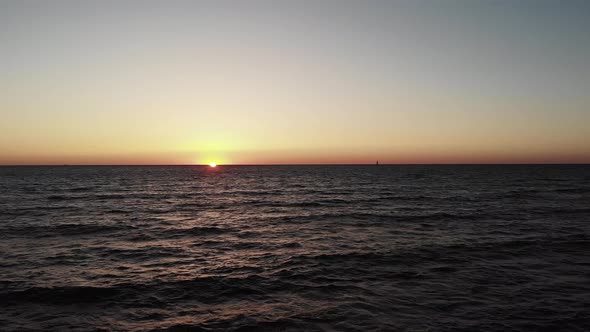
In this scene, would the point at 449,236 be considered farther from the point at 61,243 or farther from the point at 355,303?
the point at 61,243

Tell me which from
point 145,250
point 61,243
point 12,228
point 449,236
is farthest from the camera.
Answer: point 12,228

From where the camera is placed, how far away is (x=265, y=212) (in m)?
35.5

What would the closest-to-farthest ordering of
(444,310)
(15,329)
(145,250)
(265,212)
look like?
1. (15,329)
2. (444,310)
3. (145,250)
4. (265,212)

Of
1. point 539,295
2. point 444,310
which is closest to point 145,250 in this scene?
point 444,310

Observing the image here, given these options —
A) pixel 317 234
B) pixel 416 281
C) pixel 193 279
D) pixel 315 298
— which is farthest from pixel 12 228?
pixel 416 281

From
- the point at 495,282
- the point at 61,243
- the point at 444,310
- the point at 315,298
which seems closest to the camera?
the point at 444,310

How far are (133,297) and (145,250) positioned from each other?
7.53 meters

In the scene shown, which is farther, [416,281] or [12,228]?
[12,228]

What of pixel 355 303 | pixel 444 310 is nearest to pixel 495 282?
pixel 444 310

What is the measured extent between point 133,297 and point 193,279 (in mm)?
2434

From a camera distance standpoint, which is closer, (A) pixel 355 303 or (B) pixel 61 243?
(A) pixel 355 303

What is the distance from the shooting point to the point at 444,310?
10859 mm

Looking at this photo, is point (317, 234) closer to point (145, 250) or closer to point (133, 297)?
point (145, 250)

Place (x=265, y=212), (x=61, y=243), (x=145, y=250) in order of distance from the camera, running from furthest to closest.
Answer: (x=265, y=212) < (x=61, y=243) < (x=145, y=250)
